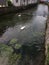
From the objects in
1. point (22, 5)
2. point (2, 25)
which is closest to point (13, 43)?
point (2, 25)

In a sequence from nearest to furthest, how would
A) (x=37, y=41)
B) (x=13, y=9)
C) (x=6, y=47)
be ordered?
(x=6, y=47) → (x=37, y=41) → (x=13, y=9)

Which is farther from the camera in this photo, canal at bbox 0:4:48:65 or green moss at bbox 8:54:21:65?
canal at bbox 0:4:48:65

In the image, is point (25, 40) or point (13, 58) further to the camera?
point (25, 40)

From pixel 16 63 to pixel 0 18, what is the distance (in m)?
21.6

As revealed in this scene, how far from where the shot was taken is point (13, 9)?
147 feet

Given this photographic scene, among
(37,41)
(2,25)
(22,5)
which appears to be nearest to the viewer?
(37,41)

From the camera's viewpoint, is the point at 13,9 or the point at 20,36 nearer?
the point at 20,36

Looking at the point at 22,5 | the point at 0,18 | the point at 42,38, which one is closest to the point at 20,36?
the point at 42,38

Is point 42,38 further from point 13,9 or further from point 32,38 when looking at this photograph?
point 13,9

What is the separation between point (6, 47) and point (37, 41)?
5193 millimetres

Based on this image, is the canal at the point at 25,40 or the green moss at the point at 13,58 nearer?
the green moss at the point at 13,58

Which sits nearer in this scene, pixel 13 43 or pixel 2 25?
pixel 13 43

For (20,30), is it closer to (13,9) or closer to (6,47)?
(6,47)

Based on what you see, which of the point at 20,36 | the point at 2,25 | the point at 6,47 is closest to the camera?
the point at 6,47
